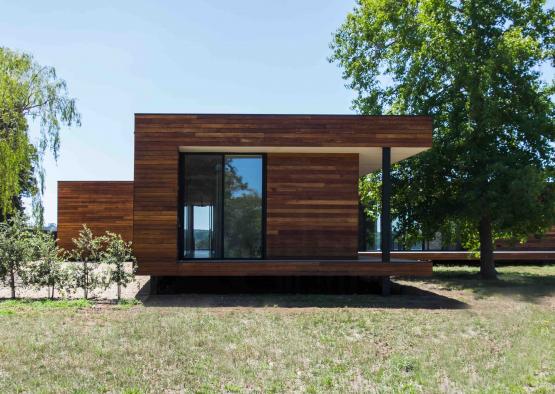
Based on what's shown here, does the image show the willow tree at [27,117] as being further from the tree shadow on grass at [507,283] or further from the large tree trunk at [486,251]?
the large tree trunk at [486,251]

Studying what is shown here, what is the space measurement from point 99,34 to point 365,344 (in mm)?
10579

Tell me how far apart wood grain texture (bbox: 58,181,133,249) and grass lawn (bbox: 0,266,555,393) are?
12.6 meters

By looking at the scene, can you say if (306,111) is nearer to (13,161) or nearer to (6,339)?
(6,339)

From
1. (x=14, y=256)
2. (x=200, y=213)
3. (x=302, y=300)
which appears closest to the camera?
(x=14, y=256)

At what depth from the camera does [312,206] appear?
1223 cm

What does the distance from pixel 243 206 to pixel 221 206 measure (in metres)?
0.45

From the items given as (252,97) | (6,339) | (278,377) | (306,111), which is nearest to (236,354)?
(278,377)

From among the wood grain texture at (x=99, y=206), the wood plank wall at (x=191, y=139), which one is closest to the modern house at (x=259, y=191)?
the wood plank wall at (x=191, y=139)

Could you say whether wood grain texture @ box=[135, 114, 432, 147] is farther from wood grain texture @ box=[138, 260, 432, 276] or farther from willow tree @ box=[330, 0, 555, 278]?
willow tree @ box=[330, 0, 555, 278]

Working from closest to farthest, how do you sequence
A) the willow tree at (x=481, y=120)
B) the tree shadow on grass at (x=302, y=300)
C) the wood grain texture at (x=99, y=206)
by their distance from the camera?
1. the tree shadow on grass at (x=302, y=300)
2. the willow tree at (x=481, y=120)
3. the wood grain texture at (x=99, y=206)

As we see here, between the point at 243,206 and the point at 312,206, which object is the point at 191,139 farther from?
the point at 312,206

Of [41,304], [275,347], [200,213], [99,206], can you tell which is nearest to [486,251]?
[200,213]

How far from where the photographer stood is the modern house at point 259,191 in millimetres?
11086

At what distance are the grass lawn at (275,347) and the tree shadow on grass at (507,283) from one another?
82.8 inches
